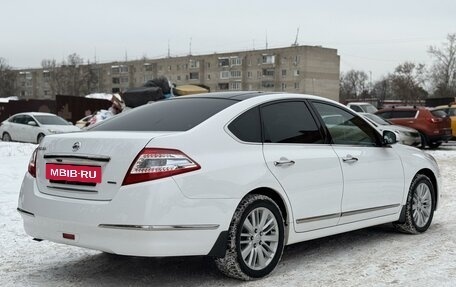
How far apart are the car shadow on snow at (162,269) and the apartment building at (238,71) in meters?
83.1

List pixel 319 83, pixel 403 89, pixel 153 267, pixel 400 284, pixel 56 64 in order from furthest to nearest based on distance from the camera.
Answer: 1. pixel 56 64
2. pixel 319 83
3. pixel 403 89
4. pixel 153 267
5. pixel 400 284

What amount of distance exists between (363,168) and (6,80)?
350ft

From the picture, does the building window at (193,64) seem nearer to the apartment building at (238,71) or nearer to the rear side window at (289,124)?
the apartment building at (238,71)

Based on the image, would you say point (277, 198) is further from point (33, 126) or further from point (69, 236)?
point (33, 126)

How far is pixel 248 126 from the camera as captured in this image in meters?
4.70

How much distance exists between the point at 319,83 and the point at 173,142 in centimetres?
8815

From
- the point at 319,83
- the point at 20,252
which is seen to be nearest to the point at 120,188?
the point at 20,252

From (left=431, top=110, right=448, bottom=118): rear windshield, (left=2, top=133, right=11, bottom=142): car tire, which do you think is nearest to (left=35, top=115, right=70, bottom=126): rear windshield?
(left=2, top=133, right=11, bottom=142): car tire

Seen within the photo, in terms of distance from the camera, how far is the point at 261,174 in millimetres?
4488

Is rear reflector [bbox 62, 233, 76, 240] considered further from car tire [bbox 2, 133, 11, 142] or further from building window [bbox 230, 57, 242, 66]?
building window [bbox 230, 57, 242, 66]

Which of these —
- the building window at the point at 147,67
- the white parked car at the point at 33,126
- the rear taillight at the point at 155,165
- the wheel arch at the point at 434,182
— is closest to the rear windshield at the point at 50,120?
the white parked car at the point at 33,126

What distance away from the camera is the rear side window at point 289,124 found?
4864 mm

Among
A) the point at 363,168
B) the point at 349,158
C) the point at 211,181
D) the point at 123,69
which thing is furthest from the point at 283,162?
the point at 123,69

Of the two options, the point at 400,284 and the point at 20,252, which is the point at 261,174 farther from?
the point at 20,252
